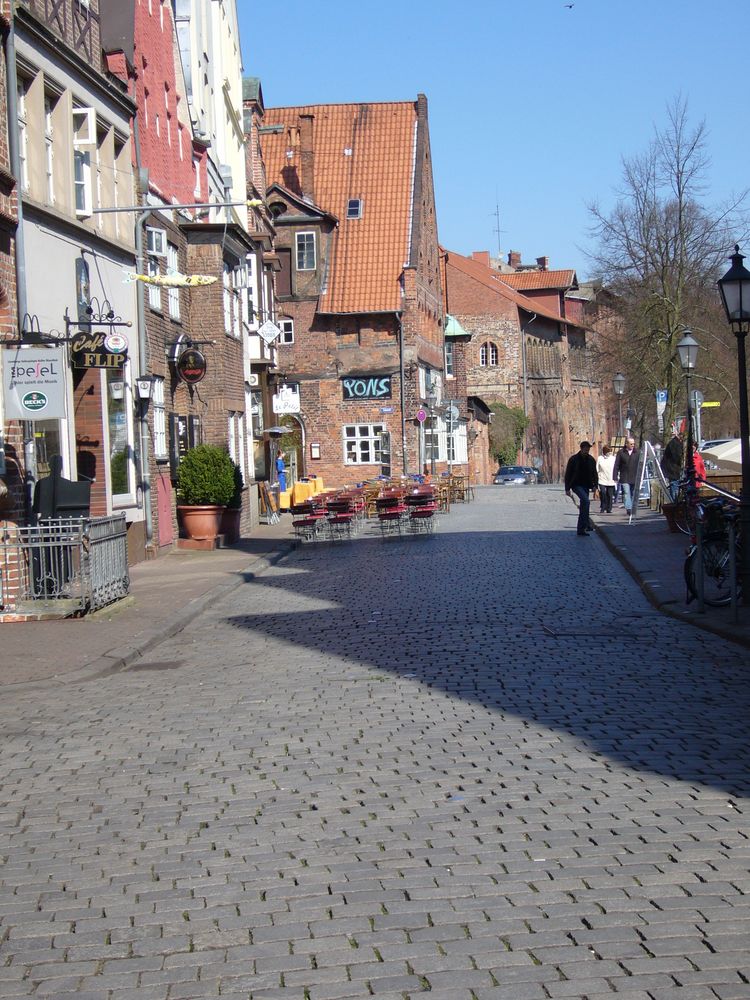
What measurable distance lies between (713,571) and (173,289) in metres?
15.4

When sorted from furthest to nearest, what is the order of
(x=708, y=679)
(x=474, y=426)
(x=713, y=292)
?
(x=474, y=426)
(x=713, y=292)
(x=708, y=679)

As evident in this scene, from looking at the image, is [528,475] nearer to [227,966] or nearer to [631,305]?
[631,305]

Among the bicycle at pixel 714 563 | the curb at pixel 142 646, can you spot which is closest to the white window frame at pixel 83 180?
the curb at pixel 142 646

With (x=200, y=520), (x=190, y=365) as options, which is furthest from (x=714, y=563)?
(x=190, y=365)

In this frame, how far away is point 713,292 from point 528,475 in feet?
74.6

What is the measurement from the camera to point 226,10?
38.1m

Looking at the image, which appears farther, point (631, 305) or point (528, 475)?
point (528, 475)

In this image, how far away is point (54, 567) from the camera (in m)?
14.8

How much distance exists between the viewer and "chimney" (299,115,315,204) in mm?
55844

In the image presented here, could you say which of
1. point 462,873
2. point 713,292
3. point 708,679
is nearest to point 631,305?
point 713,292

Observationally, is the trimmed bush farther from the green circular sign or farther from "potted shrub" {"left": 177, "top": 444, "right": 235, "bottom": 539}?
the green circular sign

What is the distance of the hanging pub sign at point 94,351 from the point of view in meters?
17.3

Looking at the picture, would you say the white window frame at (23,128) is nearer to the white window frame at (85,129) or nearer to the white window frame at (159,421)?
the white window frame at (85,129)

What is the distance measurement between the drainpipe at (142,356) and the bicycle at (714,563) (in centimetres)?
1114
